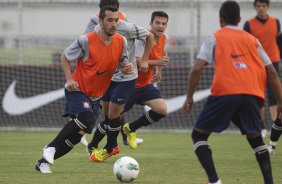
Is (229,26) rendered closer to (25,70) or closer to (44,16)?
(25,70)

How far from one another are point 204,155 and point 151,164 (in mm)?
2961

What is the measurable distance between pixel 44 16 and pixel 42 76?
7.72 ft

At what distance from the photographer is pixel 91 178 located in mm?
9078

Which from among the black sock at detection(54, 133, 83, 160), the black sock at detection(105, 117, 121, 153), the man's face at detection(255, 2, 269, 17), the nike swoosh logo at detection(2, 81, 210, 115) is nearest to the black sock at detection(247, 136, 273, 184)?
the black sock at detection(54, 133, 83, 160)

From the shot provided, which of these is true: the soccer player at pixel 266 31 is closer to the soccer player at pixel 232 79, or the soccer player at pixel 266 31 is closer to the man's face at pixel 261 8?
the man's face at pixel 261 8

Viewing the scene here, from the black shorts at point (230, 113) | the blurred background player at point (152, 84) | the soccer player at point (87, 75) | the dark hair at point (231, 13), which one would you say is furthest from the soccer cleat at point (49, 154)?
the blurred background player at point (152, 84)

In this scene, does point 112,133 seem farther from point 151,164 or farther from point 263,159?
point 263,159

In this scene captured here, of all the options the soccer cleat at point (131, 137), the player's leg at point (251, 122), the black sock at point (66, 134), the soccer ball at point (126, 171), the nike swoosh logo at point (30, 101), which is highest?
the player's leg at point (251, 122)

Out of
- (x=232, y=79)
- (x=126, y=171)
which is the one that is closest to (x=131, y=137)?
(x=126, y=171)

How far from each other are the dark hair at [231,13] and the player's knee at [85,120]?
2392 millimetres

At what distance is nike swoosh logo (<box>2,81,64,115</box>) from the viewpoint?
1725cm

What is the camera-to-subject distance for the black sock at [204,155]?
7.74m

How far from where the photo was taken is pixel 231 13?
25.2ft

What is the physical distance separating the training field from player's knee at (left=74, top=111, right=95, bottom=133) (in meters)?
0.57
